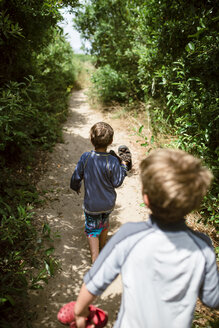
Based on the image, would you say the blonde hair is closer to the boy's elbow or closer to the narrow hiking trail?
the boy's elbow

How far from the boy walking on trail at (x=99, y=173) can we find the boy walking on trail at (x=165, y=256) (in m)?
1.35

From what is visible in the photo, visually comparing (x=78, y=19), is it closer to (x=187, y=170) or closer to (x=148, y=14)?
(x=148, y=14)

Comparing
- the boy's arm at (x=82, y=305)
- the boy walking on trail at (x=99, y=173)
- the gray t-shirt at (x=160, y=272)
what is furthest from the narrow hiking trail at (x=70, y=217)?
the gray t-shirt at (x=160, y=272)

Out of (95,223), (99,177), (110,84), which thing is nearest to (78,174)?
(99,177)

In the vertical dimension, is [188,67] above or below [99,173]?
above

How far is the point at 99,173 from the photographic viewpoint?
2.37m

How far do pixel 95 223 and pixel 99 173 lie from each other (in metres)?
0.68

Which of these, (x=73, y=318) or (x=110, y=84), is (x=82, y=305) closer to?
(x=73, y=318)

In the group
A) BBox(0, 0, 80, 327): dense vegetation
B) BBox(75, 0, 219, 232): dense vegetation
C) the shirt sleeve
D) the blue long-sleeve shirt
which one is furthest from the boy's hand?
BBox(75, 0, 219, 232): dense vegetation

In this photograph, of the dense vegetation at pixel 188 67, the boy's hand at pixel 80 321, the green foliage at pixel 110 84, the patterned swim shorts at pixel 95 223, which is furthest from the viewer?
the green foliage at pixel 110 84

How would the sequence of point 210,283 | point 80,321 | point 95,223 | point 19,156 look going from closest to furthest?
point 210,283
point 80,321
point 95,223
point 19,156

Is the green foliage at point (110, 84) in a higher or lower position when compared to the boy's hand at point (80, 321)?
higher

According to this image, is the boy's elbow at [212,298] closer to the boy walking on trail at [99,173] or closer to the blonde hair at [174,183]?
the blonde hair at [174,183]

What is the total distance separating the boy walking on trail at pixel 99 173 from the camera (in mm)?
2326
